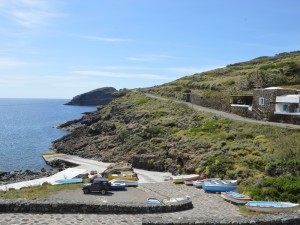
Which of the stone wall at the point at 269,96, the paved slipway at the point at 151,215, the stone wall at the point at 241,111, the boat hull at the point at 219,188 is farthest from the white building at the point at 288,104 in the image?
the boat hull at the point at 219,188

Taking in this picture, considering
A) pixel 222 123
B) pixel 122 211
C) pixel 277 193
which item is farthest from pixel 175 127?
pixel 122 211

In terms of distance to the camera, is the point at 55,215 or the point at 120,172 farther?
the point at 120,172

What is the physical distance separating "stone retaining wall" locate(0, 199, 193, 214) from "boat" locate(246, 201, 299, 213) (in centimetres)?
863

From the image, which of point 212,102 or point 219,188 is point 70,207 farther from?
point 212,102

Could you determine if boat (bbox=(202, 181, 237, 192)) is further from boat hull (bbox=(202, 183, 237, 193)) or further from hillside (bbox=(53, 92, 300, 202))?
hillside (bbox=(53, 92, 300, 202))

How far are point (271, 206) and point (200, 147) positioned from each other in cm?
2468

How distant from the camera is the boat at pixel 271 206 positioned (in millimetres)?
23727

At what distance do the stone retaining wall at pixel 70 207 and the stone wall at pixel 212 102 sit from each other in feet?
176

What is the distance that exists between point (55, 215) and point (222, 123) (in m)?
43.2

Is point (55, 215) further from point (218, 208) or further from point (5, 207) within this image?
point (218, 208)

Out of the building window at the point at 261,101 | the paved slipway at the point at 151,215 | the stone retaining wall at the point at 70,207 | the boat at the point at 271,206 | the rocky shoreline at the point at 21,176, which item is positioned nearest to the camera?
the paved slipway at the point at 151,215

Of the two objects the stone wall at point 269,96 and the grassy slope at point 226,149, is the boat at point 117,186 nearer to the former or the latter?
the grassy slope at point 226,149

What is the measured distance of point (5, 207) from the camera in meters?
16.2

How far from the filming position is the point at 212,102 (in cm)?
7744
